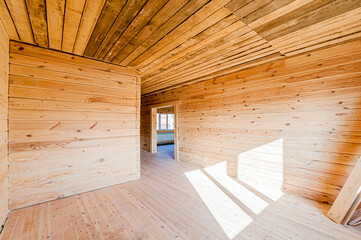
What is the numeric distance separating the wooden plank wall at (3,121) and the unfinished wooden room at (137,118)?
1.0 inches

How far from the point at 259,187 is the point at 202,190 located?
3.72ft

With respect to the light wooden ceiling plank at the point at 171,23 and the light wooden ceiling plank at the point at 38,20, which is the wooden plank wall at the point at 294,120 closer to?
the light wooden ceiling plank at the point at 171,23

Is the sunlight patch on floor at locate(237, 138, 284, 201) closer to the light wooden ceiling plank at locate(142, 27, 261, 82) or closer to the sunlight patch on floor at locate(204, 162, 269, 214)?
the sunlight patch on floor at locate(204, 162, 269, 214)

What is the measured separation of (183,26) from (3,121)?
2574mm

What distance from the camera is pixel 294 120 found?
2.58m

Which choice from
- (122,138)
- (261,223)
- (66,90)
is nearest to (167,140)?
(122,138)

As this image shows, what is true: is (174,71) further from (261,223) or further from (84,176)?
(261,223)

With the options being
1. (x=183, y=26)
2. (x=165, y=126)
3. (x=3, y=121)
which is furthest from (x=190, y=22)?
(x=165, y=126)

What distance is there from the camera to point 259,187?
114 inches

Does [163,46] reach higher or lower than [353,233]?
higher

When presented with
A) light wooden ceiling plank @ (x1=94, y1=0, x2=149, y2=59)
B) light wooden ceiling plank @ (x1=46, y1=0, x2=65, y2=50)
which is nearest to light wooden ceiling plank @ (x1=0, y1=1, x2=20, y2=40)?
light wooden ceiling plank @ (x1=46, y1=0, x2=65, y2=50)

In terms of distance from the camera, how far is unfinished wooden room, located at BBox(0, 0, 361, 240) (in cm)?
166

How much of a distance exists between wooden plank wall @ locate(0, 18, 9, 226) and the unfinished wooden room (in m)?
0.03

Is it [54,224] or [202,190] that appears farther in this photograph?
[202,190]
